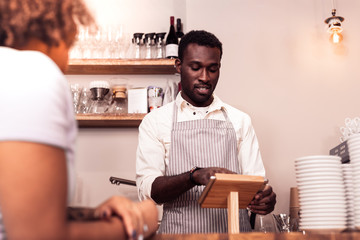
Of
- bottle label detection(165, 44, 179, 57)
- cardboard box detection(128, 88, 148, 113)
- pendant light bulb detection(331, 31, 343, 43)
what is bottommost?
cardboard box detection(128, 88, 148, 113)

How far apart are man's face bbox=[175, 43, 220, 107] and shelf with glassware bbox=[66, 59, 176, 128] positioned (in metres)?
0.78

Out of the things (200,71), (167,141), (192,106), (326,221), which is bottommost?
(326,221)

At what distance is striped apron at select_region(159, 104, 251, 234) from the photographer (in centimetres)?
201

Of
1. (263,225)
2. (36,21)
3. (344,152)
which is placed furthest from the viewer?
(263,225)

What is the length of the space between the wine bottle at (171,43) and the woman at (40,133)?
2.38m

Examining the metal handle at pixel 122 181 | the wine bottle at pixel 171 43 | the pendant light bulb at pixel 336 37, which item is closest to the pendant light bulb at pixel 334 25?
the pendant light bulb at pixel 336 37

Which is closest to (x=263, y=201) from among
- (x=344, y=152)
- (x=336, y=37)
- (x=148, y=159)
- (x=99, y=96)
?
(x=344, y=152)

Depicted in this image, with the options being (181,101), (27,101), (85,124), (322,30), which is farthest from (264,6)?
(27,101)

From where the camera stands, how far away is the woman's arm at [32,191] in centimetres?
57

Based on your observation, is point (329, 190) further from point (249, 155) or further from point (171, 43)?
point (171, 43)

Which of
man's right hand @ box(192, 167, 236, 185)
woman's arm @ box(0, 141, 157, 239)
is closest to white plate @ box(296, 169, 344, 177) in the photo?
man's right hand @ box(192, 167, 236, 185)

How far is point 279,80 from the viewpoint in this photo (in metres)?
3.22

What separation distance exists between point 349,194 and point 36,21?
1.30m

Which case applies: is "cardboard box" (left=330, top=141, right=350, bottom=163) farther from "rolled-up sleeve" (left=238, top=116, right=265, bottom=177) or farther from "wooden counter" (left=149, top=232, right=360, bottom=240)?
"wooden counter" (left=149, top=232, right=360, bottom=240)
